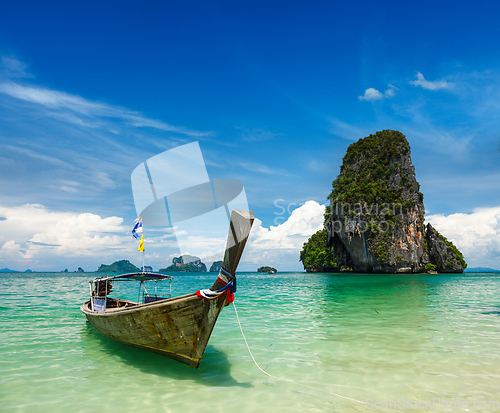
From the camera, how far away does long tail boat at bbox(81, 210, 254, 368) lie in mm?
4723

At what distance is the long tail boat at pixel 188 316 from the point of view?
4.72m

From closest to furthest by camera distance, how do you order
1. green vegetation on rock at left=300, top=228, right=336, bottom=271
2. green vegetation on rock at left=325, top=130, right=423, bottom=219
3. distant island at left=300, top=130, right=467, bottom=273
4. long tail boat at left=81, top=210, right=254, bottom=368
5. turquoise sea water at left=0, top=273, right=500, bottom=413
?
turquoise sea water at left=0, top=273, right=500, bottom=413 < long tail boat at left=81, top=210, right=254, bottom=368 < distant island at left=300, top=130, right=467, bottom=273 < green vegetation on rock at left=325, top=130, right=423, bottom=219 < green vegetation on rock at left=300, top=228, right=336, bottom=271

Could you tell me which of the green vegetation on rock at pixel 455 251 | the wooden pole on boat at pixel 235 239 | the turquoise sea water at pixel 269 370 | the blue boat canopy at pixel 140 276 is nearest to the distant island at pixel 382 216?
the green vegetation on rock at pixel 455 251

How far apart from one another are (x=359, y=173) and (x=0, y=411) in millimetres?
73013

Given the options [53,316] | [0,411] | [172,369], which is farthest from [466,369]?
[53,316]

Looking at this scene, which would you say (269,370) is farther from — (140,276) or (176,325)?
(140,276)

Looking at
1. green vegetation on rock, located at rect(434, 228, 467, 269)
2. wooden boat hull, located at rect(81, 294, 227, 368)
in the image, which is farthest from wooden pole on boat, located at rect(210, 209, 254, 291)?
green vegetation on rock, located at rect(434, 228, 467, 269)

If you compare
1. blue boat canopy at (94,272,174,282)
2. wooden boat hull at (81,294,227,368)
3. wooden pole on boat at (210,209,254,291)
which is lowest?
wooden boat hull at (81,294,227,368)

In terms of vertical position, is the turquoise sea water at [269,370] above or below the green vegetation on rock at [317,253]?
below

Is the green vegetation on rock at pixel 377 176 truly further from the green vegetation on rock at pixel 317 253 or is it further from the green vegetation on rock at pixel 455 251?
the green vegetation on rock at pixel 317 253

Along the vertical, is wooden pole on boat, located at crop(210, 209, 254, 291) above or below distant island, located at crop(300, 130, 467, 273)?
below

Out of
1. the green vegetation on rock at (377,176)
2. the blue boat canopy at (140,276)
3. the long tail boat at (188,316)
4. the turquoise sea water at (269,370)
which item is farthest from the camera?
the green vegetation on rock at (377,176)

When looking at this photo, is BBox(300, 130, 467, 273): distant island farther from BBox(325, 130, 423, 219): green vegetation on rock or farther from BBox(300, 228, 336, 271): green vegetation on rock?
BBox(300, 228, 336, 271): green vegetation on rock

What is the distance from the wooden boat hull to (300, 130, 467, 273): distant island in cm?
5901
